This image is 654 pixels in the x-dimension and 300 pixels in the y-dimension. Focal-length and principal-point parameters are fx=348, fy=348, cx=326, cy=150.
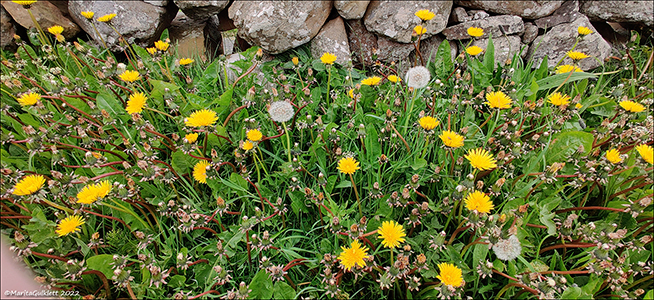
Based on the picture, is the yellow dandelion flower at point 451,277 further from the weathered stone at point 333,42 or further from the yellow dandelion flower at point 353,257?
the weathered stone at point 333,42

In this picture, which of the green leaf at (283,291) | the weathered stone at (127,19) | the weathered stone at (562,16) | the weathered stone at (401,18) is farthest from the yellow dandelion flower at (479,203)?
the weathered stone at (127,19)


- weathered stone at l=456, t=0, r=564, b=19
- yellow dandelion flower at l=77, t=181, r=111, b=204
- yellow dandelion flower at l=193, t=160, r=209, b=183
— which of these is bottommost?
yellow dandelion flower at l=193, t=160, r=209, b=183

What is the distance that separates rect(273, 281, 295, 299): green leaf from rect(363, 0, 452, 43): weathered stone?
1923 millimetres

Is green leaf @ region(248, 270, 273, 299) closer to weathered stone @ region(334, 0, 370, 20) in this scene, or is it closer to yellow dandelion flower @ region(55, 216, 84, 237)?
yellow dandelion flower @ region(55, 216, 84, 237)

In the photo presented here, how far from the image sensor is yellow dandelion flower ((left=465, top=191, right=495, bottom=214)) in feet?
4.40

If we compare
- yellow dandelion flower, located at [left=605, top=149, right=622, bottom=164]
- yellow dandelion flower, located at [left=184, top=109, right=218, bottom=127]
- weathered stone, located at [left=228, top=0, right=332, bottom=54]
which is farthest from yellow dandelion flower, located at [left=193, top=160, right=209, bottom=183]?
yellow dandelion flower, located at [left=605, top=149, right=622, bottom=164]

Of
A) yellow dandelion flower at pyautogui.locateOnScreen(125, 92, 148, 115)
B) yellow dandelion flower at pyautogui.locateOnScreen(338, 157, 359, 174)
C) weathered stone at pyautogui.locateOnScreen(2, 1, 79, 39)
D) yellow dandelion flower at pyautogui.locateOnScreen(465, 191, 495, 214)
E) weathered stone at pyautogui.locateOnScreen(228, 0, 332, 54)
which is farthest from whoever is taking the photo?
weathered stone at pyautogui.locateOnScreen(2, 1, 79, 39)

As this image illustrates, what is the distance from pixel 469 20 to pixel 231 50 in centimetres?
188

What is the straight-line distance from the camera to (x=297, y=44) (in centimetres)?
257

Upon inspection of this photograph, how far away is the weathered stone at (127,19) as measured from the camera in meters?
2.56

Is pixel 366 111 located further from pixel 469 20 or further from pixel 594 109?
pixel 594 109

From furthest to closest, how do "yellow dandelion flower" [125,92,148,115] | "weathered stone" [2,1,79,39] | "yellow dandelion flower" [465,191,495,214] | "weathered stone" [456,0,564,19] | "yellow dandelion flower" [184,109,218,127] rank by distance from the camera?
"weathered stone" [2,1,79,39], "weathered stone" [456,0,564,19], "yellow dandelion flower" [125,92,148,115], "yellow dandelion flower" [184,109,218,127], "yellow dandelion flower" [465,191,495,214]

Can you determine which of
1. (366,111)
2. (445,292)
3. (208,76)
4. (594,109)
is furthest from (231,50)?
(594,109)

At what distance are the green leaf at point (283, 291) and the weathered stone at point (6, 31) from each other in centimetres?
297
